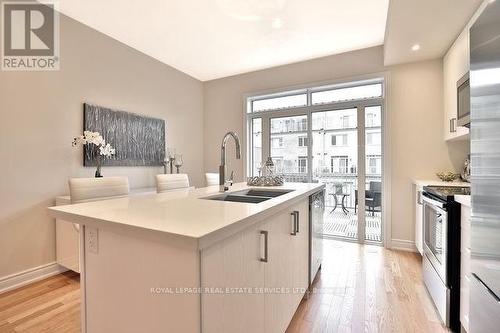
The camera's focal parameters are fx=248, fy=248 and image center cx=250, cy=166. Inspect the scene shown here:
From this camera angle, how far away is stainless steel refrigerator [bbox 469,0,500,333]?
979mm

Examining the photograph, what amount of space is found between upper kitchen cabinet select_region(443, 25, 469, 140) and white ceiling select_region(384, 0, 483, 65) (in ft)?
0.37

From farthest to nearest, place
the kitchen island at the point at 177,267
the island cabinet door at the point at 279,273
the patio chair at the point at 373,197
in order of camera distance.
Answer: the patio chair at the point at 373,197, the island cabinet door at the point at 279,273, the kitchen island at the point at 177,267

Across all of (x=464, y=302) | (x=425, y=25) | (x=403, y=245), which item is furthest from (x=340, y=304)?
(x=425, y=25)

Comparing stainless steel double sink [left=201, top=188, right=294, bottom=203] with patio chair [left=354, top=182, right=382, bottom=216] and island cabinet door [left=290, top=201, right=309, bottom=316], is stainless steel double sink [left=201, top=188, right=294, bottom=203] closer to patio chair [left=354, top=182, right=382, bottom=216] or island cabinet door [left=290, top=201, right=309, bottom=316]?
island cabinet door [left=290, top=201, right=309, bottom=316]

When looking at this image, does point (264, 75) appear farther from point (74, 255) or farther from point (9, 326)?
point (9, 326)

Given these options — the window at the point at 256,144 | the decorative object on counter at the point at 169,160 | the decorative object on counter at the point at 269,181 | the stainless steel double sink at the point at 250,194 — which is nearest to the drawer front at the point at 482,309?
the stainless steel double sink at the point at 250,194

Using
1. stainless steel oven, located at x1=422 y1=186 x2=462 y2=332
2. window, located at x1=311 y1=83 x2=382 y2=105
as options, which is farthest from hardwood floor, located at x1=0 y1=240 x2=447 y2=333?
window, located at x1=311 y1=83 x2=382 y2=105

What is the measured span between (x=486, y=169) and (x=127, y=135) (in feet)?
11.3

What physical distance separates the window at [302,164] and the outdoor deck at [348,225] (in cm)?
74

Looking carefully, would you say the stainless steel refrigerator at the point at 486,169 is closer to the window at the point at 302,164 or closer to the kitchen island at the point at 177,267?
the kitchen island at the point at 177,267

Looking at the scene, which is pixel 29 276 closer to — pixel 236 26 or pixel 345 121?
pixel 236 26

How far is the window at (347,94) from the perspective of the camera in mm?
3545

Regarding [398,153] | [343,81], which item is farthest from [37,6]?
[398,153]

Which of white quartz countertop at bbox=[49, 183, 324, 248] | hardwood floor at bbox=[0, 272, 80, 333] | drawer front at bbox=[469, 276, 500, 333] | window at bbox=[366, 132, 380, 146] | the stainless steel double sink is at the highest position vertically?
window at bbox=[366, 132, 380, 146]
